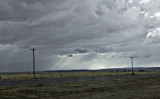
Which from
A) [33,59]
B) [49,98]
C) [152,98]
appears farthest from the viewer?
[33,59]

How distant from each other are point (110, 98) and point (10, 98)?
11.5 meters

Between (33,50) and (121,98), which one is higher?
(33,50)

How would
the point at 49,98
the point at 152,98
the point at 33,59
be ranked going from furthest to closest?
the point at 33,59
the point at 49,98
the point at 152,98

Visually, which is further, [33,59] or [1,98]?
[33,59]

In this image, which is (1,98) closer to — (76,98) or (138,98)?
(76,98)

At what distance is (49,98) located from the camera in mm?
26594

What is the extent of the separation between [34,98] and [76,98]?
196 inches

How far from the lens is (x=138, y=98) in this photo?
25.3 metres

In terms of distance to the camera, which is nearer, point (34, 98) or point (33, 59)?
point (34, 98)

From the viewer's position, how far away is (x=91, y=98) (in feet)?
86.0

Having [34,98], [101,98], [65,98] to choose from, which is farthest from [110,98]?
[34,98]

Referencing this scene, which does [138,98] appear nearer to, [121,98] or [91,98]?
[121,98]

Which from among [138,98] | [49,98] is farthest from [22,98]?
[138,98]

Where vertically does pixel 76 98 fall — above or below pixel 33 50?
below
